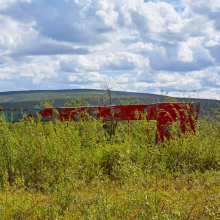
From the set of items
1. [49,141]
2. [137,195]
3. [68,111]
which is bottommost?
[137,195]

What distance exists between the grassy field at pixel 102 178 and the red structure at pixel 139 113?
1.15ft

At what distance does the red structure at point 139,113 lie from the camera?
6.70m

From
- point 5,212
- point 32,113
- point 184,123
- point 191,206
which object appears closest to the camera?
point 191,206

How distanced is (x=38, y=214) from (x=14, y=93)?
17467cm

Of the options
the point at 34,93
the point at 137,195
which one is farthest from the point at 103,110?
the point at 34,93

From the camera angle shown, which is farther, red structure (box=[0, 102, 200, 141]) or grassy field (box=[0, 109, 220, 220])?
red structure (box=[0, 102, 200, 141])

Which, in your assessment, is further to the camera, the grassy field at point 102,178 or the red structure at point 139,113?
the red structure at point 139,113

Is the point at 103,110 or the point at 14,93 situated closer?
the point at 103,110

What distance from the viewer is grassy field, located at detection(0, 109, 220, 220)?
11.1 ft

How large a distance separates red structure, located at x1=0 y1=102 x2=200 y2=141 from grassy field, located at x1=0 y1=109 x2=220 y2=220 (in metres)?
0.35

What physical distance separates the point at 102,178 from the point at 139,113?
Result: 2544 millimetres

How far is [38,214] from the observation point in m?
3.55

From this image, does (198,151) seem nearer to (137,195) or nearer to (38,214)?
(137,195)

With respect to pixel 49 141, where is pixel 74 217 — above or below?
below
